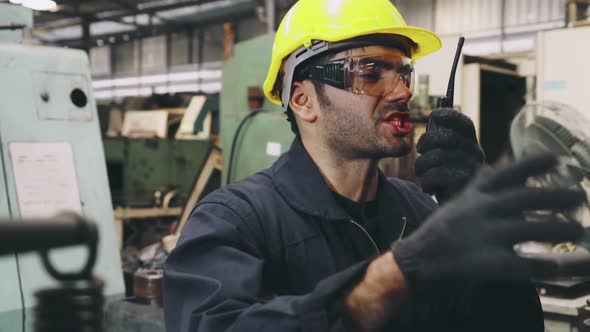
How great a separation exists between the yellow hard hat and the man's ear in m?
0.03

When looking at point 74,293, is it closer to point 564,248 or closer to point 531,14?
point 564,248

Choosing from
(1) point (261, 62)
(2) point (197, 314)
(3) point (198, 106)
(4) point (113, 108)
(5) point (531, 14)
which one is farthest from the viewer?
(5) point (531, 14)

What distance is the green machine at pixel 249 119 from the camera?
2605 millimetres

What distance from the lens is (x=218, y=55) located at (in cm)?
1298

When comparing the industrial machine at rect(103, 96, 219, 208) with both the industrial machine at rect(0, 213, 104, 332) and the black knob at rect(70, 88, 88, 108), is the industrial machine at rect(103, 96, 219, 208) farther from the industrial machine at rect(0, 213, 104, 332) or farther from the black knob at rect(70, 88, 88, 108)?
the industrial machine at rect(0, 213, 104, 332)

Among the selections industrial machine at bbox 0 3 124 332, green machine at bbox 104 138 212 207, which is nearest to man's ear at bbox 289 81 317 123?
industrial machine at bbox 0 3 124 332

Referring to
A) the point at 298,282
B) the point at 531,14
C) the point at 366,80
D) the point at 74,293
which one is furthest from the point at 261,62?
the point at 531,14

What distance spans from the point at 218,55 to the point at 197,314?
40.4 feet

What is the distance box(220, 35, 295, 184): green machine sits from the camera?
2.61 m

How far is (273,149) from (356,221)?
1276mm

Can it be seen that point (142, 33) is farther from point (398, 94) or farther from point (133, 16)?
point (398, 94)

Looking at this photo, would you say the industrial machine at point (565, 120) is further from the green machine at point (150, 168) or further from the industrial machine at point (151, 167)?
the green machine at point (150, 168)

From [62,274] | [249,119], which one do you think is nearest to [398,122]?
[62,274]

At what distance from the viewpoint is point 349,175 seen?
4.58 ft
